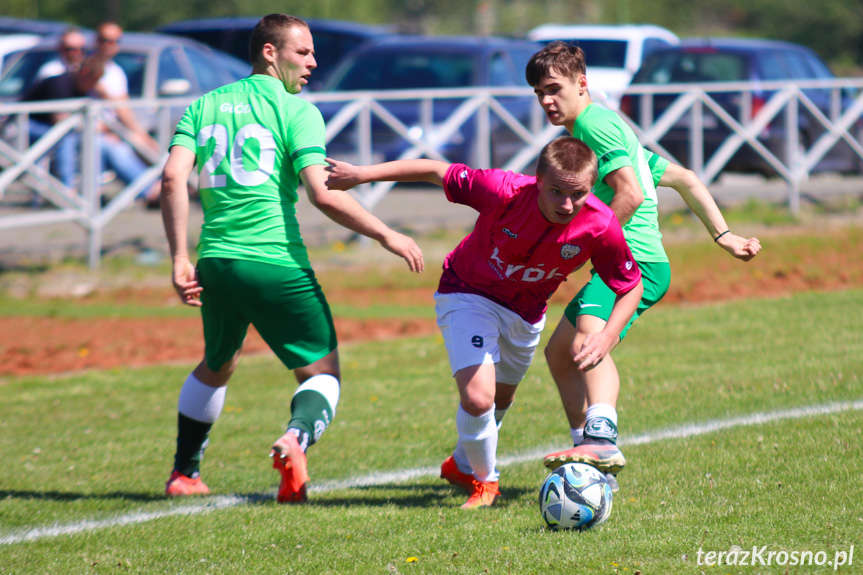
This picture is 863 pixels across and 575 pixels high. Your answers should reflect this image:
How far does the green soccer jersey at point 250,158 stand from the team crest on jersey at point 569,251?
105 cm

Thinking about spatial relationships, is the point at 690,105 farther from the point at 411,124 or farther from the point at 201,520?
the point at 201,520

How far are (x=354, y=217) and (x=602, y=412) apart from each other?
127cm

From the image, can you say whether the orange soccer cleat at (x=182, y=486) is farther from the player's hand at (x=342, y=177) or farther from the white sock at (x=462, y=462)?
the player's hand at (x=342, y=177)

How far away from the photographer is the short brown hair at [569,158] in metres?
3.77

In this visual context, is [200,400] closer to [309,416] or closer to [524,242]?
[309,416]

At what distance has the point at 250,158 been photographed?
4215mm

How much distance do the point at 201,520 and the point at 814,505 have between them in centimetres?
242

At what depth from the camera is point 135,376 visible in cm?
745

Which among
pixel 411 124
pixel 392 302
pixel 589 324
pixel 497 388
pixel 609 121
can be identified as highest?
pixel 609 121

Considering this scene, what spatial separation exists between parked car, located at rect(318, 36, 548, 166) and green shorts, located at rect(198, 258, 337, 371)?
763 cm

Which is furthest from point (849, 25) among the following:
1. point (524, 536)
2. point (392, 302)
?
point (524, 536)

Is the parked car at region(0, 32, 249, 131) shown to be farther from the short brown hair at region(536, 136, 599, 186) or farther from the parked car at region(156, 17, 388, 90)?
the short brown hair at region(536, 136, 599, 186)

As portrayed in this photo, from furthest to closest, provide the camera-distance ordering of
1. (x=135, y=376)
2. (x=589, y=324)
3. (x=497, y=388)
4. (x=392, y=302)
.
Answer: (x=392, y=302) → (x=135, y=376) → (x=497, y=388) → (x=589, y=324)

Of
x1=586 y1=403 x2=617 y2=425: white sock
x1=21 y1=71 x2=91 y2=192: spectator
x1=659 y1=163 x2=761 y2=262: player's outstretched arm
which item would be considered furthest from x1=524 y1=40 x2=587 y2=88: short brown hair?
x1=21 y1=71 x2=91 y2=192: spectator
